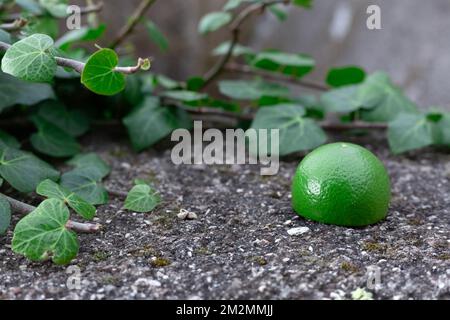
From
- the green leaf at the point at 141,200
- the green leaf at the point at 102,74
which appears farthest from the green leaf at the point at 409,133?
the green leaf at the point at 102,74

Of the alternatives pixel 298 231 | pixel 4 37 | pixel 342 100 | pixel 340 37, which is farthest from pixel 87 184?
pixel 340 37

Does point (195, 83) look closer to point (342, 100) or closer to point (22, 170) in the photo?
point (342, 100)

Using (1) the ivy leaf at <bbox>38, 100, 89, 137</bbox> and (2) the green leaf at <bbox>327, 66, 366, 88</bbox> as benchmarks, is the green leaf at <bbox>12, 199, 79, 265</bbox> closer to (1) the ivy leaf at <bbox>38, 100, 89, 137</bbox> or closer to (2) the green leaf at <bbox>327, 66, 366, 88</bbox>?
(1) the ivy leaf at <bbox>38, 100, 89, 137</bbox>

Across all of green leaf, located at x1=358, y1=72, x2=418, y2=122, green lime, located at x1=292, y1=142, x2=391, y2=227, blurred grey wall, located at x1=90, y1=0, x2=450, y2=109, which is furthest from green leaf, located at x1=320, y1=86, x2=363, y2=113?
blurred grey wall, located at x1=90, y1=0, x2=450, y2=109

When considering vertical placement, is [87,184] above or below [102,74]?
below

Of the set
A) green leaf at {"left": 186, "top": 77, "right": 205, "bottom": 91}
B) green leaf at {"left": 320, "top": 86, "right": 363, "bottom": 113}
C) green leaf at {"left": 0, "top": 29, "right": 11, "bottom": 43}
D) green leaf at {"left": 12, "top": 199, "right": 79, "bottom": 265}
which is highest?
green leaf at {"left": 0, "top": 29, "right": 11, "bottom": 43}

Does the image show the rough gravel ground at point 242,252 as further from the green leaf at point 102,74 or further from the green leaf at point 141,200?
the green leaf at point 102,74

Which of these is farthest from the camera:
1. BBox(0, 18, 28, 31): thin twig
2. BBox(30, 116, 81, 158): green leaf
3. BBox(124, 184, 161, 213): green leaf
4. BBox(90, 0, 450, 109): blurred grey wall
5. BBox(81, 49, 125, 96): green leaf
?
BBox(90, 0, 450, 109): blurred grey wall
